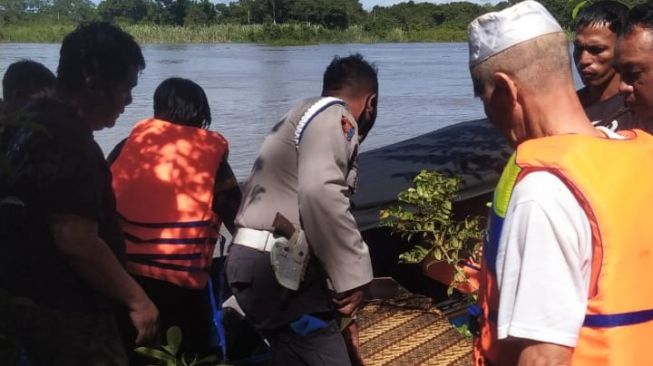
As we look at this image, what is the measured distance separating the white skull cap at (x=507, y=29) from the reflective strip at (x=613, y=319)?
555 mm

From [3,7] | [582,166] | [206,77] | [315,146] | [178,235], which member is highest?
[3,7]

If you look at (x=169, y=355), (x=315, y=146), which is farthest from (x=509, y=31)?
(x=169, y=355)

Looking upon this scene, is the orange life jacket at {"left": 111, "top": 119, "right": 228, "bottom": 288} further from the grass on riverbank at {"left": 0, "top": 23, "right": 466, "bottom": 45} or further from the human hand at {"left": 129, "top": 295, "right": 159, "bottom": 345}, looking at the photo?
the grass on riverbank at {"left": 0, "top": 23, "right": 466, "bottom": 45}

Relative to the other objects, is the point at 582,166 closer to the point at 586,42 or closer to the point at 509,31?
the point at 509,31

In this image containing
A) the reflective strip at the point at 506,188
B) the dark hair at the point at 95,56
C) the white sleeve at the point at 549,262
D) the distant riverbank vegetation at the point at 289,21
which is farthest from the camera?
the distant riverbank vegetation at the point at 289,21

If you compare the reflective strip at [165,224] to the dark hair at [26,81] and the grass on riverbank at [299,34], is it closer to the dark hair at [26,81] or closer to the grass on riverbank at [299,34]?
the dark hair at [26,81]

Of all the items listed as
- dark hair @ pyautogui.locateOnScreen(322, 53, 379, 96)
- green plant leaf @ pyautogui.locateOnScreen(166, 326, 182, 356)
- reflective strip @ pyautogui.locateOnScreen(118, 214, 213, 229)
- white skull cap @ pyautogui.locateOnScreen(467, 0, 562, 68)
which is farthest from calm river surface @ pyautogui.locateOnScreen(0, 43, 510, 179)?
white skull cap @ pyautogui.locateOnScreen(467, 0, 562, 68)

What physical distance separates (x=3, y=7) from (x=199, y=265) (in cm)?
161

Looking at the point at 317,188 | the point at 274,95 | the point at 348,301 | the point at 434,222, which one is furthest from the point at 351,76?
the point at 274,95

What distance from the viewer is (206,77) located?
876 inches

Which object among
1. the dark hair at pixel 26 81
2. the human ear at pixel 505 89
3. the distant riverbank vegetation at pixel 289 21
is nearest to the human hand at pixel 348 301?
the human ear at pixel 505 89

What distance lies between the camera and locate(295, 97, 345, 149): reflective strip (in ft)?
10.3

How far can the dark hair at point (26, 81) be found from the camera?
4.44 metres

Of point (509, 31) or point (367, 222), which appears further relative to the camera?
point (367, 222)
